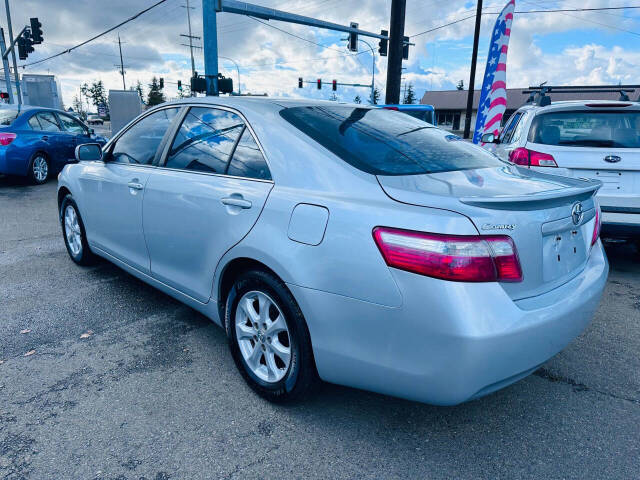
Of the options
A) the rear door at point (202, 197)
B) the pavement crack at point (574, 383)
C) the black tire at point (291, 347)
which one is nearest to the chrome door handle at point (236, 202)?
the rear door at point (202, 197)

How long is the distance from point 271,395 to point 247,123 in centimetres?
150

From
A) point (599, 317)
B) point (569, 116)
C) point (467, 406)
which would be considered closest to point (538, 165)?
point (569, 116)

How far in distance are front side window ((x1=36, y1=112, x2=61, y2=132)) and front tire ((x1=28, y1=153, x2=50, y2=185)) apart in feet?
1.92

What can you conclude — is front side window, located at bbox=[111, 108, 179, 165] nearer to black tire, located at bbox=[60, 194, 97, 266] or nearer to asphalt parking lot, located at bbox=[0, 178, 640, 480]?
black tire, located at bbox=[60, 194, 97, 266]

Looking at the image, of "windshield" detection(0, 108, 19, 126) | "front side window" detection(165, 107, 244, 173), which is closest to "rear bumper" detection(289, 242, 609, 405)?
"front side window" detection(165, 107, 244, 173)

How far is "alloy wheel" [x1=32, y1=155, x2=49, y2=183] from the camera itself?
10.0 meters

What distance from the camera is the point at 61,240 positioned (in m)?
6.00

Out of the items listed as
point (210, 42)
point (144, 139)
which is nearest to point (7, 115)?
point (210, 42)

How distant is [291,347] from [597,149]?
3.87 meters

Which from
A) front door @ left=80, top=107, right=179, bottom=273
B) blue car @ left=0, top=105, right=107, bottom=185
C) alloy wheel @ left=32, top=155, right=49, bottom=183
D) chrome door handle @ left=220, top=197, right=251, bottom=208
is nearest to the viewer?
chrome door handle @ left=220, top=197, right=251, bottom=208

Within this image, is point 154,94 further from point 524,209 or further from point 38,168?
point 524,209

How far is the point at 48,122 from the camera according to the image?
404 inches

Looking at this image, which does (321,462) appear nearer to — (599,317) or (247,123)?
(247,123)

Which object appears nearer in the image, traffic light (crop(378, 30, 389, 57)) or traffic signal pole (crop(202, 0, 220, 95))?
traffic signal pole (crop(202, 0, 220, 95))
